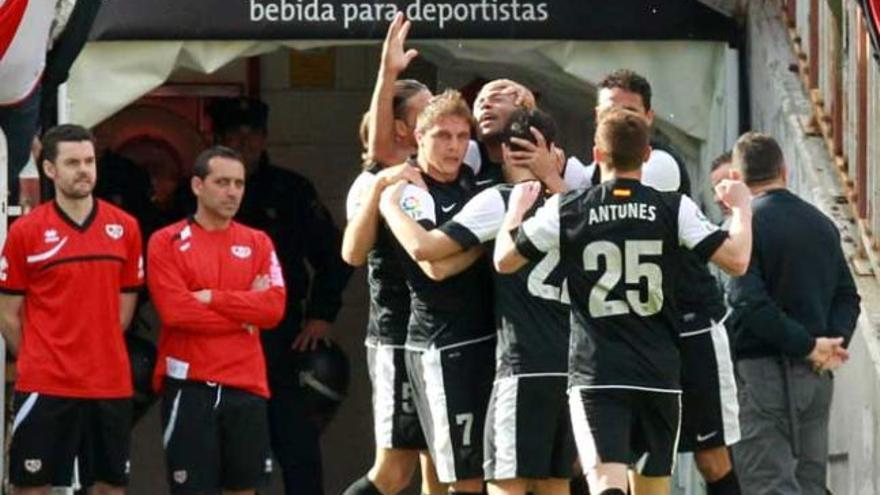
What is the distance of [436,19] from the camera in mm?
14633

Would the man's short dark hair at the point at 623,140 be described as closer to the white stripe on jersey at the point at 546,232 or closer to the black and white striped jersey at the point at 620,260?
the black and white striped jersey at the point at 620,260

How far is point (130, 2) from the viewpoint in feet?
47.4

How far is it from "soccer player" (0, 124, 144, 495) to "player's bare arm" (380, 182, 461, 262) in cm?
196

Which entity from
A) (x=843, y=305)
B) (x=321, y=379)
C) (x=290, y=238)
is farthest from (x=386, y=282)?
(x=290, y=238)

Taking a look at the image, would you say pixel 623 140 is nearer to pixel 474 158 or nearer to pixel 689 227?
pixel 689 227

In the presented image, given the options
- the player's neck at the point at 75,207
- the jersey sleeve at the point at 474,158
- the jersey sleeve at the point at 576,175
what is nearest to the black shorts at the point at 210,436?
the player's neck at the point at 75,207

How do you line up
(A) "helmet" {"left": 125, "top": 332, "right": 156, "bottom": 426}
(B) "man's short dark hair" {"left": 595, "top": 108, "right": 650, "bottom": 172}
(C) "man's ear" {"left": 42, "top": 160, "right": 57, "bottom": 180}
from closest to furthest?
(B) "man's short dark hair" {"left": 595, "top": 108, "right": 650, "bottom": 172}
(C) "man's ear" {"left": 42, "top": 160, "right": 57, "bottom": 180}
(A) "helmet" {"left": 125, "top": 332, "right": 156, "bottom": 426}

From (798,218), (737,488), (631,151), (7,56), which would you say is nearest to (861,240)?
(798,218)

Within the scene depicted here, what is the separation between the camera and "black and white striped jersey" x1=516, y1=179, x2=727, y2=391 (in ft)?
34.9

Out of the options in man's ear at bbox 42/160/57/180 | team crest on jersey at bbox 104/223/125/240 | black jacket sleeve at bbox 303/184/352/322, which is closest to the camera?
man's ear at bbox 42/160/57/180

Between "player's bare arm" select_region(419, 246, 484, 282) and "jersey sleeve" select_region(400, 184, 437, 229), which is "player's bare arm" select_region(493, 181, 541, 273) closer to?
"player's bare arm" select_region(419, 246, 484, 282)

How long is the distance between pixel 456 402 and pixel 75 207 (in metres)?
2.28

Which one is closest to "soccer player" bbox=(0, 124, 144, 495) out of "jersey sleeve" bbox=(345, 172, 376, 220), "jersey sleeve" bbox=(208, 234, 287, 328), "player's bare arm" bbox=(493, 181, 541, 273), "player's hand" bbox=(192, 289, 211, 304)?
"player's hand" bbox=(192, 289, 211, 304)

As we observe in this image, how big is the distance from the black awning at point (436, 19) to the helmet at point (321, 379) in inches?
70.7
